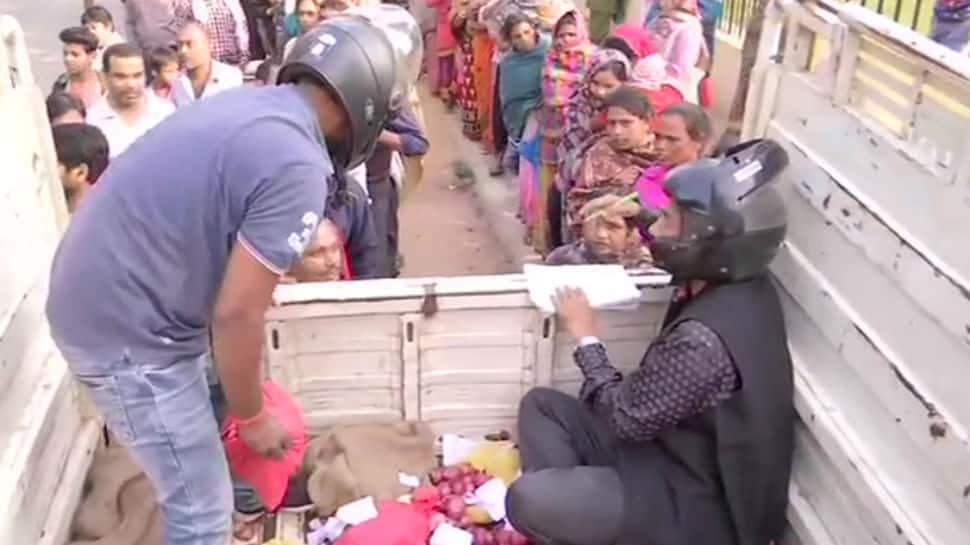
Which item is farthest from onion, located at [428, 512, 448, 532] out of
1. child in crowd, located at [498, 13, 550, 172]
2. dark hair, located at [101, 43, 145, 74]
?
child in crowd, located at [498, 13, 550, 172]

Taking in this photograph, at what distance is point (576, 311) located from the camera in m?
3.09

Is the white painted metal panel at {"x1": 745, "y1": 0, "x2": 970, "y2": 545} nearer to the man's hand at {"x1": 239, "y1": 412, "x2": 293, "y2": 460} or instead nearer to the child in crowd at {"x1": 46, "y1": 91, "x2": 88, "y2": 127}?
the man's hand at {"x1": 239, "y1": 412, "x2": 293, "y2": 460}

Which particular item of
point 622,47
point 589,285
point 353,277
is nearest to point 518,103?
point 622,47

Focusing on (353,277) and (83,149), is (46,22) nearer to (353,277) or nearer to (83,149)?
(83,149)

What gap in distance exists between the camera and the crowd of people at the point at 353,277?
2.06 metres

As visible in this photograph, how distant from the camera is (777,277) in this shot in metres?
3.01

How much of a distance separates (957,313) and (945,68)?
1.69 ft

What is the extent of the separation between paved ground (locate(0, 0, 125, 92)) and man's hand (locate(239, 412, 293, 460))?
7378mm

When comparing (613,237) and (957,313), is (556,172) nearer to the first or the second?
(613,237)

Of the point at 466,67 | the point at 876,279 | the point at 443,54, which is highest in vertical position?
the point at 876,279

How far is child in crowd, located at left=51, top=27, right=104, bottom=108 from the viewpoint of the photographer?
541cm

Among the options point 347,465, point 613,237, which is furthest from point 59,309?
point 613,237

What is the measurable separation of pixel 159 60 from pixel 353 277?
2122 mm

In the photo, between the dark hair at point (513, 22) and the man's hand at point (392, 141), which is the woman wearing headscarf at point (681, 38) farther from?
the man's hand at point (392, 141)
